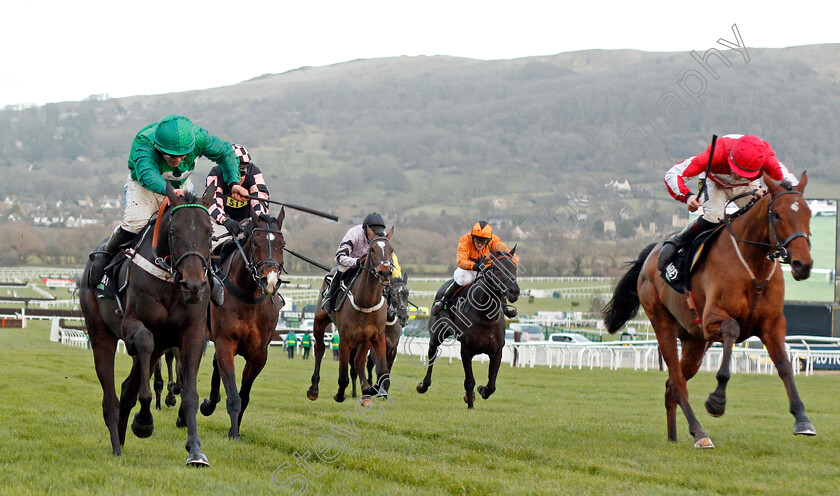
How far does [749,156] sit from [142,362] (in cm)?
564

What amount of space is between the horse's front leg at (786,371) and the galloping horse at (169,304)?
4.74m

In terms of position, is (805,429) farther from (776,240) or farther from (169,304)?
(169,304)

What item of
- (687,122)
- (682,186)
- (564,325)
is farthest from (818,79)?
(682,186)

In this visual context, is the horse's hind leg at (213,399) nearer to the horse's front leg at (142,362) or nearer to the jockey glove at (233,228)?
the jockey glove at (233,228)

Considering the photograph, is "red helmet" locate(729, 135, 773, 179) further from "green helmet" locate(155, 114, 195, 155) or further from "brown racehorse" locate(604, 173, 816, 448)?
"green helmet" locate(155, 114, 195, 155)

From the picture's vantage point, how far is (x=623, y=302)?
11461 millimetres

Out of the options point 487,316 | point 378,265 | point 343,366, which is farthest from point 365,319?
point 487,316

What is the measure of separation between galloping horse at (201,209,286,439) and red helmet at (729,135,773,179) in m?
4.37

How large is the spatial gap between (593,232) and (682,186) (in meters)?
71.9

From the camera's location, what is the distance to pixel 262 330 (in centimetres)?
965

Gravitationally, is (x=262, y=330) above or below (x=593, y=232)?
below

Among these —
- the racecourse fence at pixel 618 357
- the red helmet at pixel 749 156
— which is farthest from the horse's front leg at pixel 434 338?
the racecourse fence at pixel 618 357

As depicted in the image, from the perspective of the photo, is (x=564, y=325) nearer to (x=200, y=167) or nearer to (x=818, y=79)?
(x=200, y=167)

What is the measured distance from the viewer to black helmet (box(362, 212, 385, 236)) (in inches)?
497
